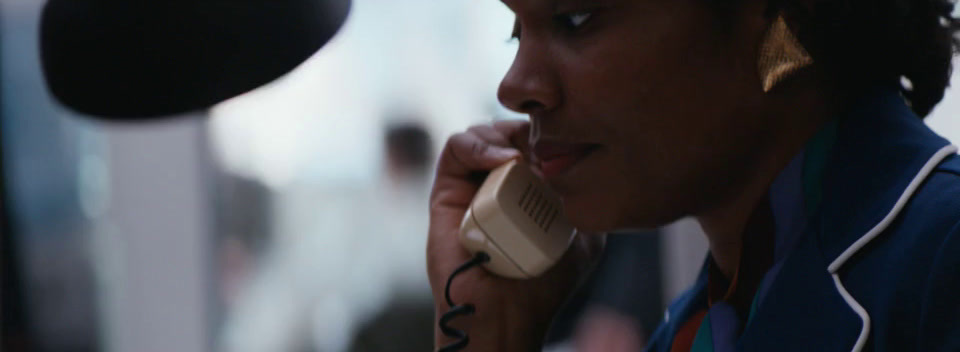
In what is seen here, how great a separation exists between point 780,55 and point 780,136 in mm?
82

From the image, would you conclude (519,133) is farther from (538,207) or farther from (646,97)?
(646,97)

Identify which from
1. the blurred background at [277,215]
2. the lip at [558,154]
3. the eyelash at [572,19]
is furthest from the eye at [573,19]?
the blurred background at [277,215]

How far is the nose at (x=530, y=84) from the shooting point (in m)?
1.01

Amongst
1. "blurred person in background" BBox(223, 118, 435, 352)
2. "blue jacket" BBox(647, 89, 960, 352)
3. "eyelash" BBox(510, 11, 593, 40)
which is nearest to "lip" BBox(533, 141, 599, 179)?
"eyelash" BBox(510, 11, 593, 40)

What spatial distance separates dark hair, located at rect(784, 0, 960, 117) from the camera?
963 mm

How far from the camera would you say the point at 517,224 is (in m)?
1.25

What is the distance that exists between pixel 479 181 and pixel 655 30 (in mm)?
498

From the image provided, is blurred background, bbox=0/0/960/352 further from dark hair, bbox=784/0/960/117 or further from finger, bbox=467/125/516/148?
dark hair, bbox=784/0/960/117

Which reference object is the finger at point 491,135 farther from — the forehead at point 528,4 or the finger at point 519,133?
the forehead at point 528,4

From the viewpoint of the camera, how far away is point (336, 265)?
2.45 m

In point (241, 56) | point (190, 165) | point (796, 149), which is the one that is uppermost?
point (241, 56)

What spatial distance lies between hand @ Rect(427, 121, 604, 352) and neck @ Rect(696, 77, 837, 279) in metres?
0.36

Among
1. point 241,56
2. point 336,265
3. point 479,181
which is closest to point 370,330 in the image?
point 336,265

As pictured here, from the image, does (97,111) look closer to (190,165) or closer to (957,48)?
(957,48)
